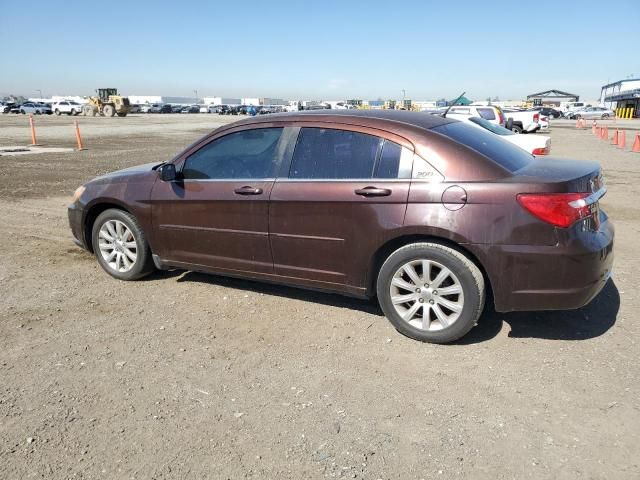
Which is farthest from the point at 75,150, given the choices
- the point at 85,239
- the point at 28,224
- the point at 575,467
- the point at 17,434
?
the point at 575,467

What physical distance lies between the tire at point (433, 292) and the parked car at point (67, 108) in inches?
2625

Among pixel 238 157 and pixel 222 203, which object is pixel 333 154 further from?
pixel 222 203

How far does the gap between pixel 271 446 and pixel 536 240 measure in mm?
2125

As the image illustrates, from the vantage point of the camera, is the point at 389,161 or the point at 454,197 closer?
the point at 454,197

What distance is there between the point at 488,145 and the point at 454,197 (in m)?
0.72

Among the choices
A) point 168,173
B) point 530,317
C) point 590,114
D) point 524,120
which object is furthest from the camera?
point 590,114

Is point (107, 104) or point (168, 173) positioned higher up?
point (107, 104)

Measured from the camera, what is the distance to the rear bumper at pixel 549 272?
135 inches

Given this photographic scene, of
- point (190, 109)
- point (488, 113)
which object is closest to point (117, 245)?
point (488, 113)

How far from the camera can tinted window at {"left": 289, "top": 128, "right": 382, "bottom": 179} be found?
3.96 m

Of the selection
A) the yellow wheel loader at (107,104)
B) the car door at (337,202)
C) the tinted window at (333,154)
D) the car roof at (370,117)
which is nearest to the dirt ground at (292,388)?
the car door at (337,202)

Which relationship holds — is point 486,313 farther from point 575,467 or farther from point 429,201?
point 575,467

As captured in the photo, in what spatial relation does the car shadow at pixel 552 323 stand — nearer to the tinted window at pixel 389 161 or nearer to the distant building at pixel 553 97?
the tinted window at pixel 389 161

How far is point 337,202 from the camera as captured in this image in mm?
3947
